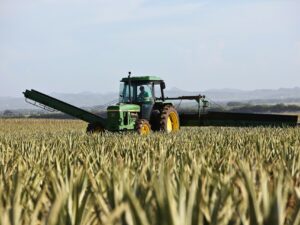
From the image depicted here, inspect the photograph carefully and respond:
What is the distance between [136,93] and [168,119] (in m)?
1.23

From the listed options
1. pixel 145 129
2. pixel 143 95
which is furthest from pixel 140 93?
pixel 145 129

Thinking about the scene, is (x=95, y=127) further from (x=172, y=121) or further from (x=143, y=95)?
(x=172, y=121)

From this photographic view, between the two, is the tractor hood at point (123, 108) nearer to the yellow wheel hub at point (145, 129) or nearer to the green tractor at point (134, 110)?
the green tractor at point (134, 110)

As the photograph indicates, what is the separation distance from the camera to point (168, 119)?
49.5ft

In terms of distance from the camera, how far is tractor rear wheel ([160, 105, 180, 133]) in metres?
14.4

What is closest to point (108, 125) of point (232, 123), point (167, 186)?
point (232, 123)

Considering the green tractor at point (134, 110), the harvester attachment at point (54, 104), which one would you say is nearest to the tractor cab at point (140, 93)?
Answer: the green tractor at point (134, 110)

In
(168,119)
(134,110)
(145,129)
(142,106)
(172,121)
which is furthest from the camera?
(172,121)

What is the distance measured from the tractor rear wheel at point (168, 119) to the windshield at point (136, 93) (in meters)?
0.54

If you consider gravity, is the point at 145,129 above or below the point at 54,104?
below

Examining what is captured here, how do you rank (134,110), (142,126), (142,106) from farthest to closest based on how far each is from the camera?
(142,106), (134,110), (142,126)

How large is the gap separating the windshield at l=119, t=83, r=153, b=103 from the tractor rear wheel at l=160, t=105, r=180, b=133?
0.54m

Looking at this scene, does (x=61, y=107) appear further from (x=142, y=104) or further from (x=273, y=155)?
(x=273, y=155)

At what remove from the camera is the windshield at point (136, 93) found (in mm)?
A: 14523
